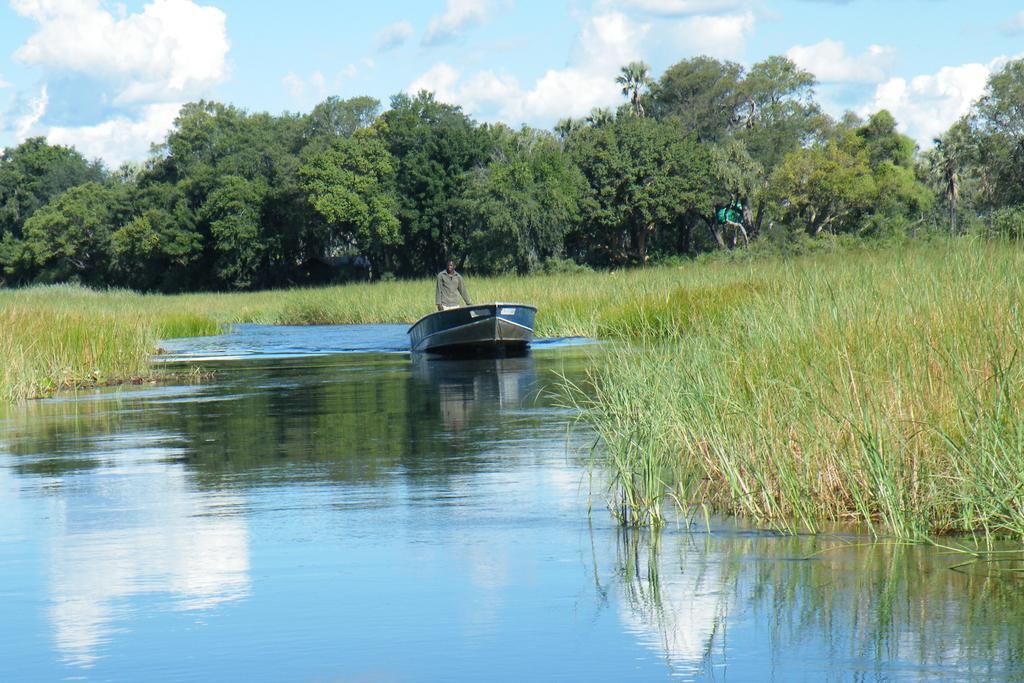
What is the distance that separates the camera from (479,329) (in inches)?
955

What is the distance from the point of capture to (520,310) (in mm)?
24609

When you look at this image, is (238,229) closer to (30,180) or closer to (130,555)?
(30,180)

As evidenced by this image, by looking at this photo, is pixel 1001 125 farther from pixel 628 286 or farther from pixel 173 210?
pixel 173 210

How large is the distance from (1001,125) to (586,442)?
51.7m

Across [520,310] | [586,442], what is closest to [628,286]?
[520,310]

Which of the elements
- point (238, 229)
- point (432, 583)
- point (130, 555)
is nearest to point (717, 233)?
point (238, 229)

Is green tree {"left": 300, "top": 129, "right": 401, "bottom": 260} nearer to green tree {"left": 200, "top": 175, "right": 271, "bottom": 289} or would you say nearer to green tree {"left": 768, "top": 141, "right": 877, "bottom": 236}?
green tree {"left": 200, "top": 175, "right": 271, "bottom": 289}

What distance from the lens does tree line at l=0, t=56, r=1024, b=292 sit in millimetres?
60812

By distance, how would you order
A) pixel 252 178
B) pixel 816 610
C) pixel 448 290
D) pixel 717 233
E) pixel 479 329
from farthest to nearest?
pixel 252 178, pixel 717 233, pixel 448 290, pixel 479 329, pixel 816 610

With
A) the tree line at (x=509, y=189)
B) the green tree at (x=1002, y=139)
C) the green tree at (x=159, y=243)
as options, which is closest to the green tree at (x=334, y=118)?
the tree line at (x=509, y=189)

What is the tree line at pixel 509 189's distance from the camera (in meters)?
60.8

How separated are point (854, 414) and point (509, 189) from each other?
2140 inches

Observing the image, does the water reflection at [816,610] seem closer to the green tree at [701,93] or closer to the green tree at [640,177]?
A: the green tree at [640,177]

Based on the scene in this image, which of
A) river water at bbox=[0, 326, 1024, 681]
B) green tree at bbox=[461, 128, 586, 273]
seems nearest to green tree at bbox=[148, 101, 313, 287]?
green tree at bbox=[461, 128, 586, 273]
